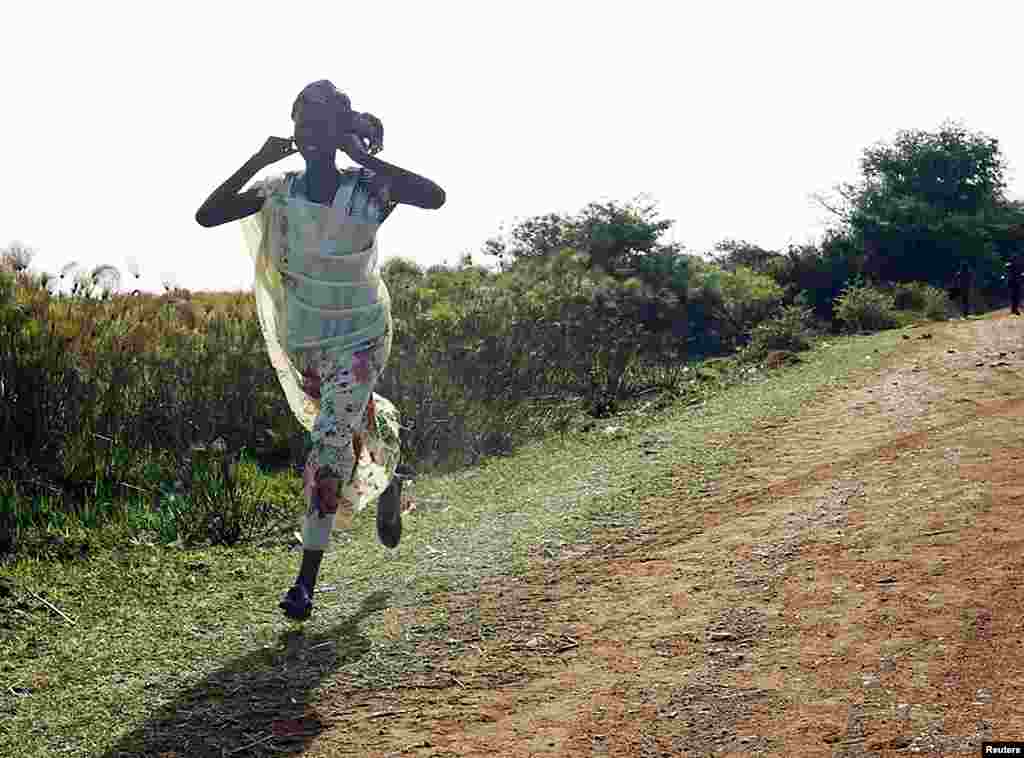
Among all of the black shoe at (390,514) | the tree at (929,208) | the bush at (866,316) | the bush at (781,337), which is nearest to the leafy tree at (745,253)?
the tree at (929,208)

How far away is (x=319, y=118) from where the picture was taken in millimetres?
4652

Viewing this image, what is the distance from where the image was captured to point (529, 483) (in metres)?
7.12

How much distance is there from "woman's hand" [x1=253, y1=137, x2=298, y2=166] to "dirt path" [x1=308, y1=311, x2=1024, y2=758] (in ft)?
6.10

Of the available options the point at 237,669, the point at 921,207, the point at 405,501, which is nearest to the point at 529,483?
the point at 405,501

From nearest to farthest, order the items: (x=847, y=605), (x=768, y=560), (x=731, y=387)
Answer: (x=847, y=605)
(x=768, y=560)
(x=731, y=387)

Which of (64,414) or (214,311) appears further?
(214,311)

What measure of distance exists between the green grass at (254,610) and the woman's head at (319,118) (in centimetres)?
180

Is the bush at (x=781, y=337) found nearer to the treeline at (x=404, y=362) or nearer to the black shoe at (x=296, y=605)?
the treeline at (x=404, y=362)

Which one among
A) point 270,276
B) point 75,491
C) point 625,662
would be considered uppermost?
point 270,276

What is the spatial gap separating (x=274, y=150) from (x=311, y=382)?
36.3 inches

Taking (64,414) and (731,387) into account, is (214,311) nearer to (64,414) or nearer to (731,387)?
(64,414)

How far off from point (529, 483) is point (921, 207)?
60.9ft

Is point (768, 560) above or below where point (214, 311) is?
below

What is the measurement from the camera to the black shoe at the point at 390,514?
5273 mm
